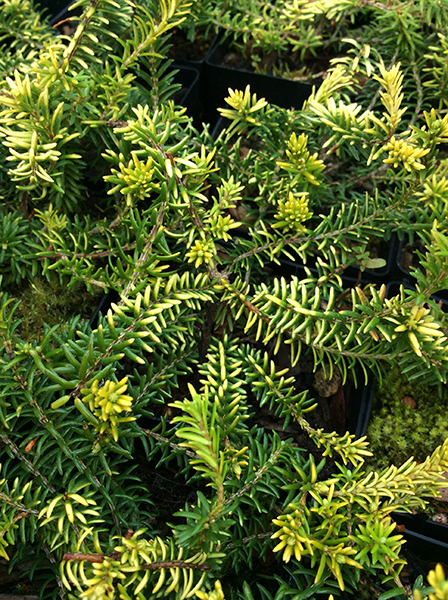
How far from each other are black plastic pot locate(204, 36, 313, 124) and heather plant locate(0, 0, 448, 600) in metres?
0.61

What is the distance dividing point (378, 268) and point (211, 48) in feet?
5.10

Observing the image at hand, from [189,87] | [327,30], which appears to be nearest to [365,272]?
[189,87]

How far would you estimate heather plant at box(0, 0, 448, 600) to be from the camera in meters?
1.17

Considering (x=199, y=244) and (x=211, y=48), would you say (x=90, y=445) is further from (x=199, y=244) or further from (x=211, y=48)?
(x=211, y=48)

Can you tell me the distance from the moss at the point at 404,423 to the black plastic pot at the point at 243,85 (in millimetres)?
1502

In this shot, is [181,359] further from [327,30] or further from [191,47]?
[327,30]

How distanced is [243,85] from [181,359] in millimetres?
1695

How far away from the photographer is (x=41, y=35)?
7.25ft

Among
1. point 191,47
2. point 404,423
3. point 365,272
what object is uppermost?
point 191,47

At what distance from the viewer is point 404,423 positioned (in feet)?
6.03

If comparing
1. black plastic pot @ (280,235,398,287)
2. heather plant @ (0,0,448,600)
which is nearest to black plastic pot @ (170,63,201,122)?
heather plant @ (0,0,448,600)

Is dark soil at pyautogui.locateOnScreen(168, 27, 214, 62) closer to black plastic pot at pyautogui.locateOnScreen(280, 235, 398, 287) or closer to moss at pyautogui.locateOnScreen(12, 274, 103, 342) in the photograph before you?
black plastic pot at pyautogui.locateOnScreen(280, 235, 398, 287)

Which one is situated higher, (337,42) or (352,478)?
(337,42)

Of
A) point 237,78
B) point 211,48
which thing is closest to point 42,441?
point 237,78
